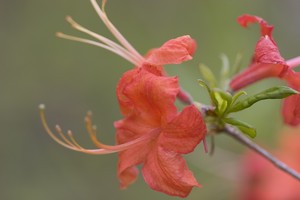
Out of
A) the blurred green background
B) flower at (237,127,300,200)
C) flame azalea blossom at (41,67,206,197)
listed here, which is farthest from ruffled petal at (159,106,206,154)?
the blurred green background

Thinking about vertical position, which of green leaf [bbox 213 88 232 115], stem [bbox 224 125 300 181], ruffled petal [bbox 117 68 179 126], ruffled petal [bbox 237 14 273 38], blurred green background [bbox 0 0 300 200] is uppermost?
ruffled petal [bbox 117 68 179 126]

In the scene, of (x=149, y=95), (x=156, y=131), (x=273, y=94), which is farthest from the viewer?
(x=156, y=131)

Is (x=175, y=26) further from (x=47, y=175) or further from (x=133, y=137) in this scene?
(x=133, y=137)

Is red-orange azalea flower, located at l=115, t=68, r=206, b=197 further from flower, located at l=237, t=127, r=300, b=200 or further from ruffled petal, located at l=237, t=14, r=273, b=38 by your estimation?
flower, located at l=237, t=127, r=300, b=200

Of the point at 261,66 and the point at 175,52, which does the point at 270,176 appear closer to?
the point at 261,66

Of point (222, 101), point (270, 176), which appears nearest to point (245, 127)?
point (222, 101)

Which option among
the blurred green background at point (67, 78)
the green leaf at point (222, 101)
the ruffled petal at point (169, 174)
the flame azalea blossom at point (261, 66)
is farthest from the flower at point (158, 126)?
the blurred green background at point (67, 78)
